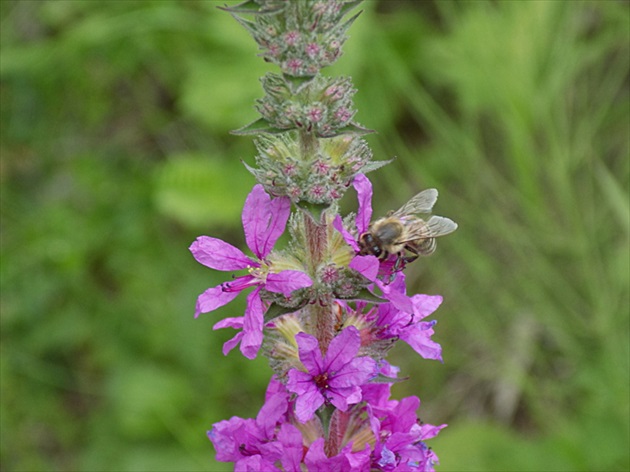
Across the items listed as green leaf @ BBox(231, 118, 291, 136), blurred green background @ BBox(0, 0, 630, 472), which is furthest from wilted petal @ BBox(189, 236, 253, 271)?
blurred green background @ BBox(0, 0, 630, 472)

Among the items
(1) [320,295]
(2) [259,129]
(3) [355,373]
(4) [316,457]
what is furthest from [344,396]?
(2) [259,129]

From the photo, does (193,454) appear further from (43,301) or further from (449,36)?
(449,36)

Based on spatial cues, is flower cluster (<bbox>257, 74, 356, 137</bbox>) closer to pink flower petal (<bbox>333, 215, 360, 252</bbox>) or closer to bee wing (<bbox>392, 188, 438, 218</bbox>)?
pink flower petal (<bbox>333, 215, 360, 252</bbox>)

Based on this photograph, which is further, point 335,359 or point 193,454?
point 193,454

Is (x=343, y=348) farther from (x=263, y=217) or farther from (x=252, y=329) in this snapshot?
(x=263, y=217)

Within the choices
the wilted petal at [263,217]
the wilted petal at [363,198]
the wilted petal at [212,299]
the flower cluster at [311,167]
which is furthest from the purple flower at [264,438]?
the flower cluster at [311,167]

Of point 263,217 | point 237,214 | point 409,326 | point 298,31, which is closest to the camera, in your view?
point 298,31

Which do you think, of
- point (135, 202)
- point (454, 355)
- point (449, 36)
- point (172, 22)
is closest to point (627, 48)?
point (449, 36)
